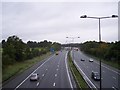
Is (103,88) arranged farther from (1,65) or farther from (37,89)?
(1,65)

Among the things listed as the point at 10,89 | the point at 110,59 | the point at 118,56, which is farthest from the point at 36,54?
the point at 10,89

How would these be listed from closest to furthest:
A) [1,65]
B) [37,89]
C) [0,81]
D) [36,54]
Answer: [37,89]
[0,81]
[1,65]
[36,54]

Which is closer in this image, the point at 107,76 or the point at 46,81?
the point at 46,81

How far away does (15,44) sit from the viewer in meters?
75.2

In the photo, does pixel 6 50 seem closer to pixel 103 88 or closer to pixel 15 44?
pixel 15 44

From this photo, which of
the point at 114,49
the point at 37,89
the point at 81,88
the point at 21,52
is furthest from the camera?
the point at 21,52

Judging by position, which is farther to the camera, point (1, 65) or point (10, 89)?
point (1, 65)

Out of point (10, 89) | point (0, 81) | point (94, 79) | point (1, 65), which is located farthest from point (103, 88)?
point (1, 65)

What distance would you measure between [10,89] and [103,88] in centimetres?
1157

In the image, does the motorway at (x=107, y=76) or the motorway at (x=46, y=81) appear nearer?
the motorway at (x=107, y=76)

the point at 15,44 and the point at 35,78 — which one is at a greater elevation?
the point at 15,44

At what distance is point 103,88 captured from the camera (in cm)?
3127

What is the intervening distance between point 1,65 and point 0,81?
614 centimetres

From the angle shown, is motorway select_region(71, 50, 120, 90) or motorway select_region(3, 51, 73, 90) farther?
motorway select_region(3, 51, 73, 90)
